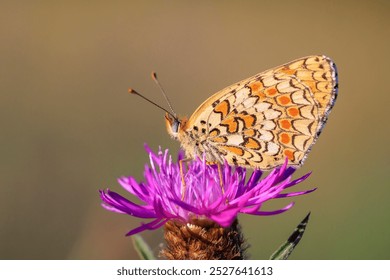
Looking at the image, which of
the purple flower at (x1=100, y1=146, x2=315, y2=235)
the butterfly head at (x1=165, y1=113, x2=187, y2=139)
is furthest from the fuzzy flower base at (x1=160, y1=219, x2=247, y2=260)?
the butterfly head at (x1=165, y1=113, x2=187, y2=139)

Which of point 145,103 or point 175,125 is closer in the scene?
point 175,125

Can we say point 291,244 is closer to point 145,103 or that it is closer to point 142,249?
point 142,249

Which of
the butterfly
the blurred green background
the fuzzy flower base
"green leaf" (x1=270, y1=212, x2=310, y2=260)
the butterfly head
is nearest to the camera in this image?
"green leaf" (x1=270, y1=212, x2=310, y2=260)

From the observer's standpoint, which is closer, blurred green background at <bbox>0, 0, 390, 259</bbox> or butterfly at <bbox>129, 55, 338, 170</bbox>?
butterfly at <bbox>129, 55, 338, 170</bbox>

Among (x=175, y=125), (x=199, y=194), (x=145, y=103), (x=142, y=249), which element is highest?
(x=175, y=125)

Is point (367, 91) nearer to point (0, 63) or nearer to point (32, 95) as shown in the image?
point (32, 95)

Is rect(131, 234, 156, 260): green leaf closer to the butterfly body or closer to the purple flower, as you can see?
the purple flower

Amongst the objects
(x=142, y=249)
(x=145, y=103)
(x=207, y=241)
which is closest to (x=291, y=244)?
(x=207, y=241)
